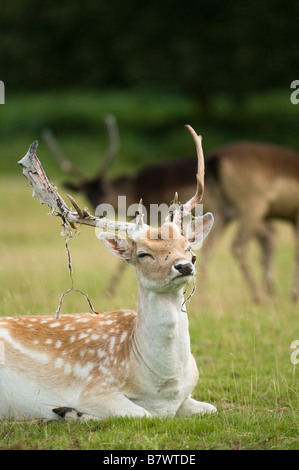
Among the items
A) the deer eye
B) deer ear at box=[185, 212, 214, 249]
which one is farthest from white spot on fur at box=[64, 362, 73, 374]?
deer ear at box=[185, 212, 214, 249]

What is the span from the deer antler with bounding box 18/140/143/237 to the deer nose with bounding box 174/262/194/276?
547mm

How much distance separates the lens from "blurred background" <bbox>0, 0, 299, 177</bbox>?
27.8 m

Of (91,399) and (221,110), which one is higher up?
(221,110)

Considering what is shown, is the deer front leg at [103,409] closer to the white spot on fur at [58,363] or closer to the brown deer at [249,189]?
the white spot on fur at [58,363]

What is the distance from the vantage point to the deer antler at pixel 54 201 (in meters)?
4.74

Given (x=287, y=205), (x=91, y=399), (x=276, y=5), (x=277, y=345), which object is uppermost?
(x=276, y=5)

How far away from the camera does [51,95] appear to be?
35969mm

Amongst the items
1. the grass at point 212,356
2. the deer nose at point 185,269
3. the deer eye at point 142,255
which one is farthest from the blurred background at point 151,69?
the deer nose at point 185,269

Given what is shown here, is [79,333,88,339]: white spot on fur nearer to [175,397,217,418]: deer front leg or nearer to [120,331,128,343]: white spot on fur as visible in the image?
[120,331,128,343]: white spot on fur

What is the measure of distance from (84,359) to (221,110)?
90.2 ft

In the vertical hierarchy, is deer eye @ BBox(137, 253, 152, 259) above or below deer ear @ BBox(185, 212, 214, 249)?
below

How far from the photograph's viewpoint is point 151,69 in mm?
28641

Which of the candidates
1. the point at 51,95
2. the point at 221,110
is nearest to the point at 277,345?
the point at 221,110
